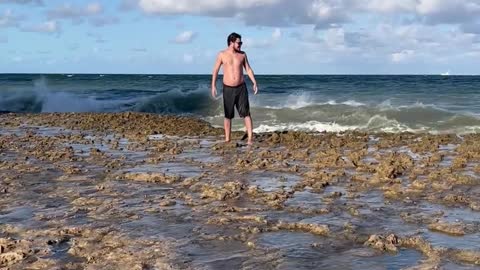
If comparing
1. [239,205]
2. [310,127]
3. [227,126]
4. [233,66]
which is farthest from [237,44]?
[310,127]

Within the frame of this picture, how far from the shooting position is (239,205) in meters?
5.15

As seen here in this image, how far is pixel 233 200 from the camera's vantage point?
538 centimetres

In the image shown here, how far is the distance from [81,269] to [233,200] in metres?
2.10

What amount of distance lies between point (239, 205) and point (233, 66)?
4788mm

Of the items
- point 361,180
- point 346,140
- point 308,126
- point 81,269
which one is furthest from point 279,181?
point 308,126

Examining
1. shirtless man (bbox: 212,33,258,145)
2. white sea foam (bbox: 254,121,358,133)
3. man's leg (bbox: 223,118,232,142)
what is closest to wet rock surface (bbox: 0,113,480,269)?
man's leg (bbox: 223,118,232,142)

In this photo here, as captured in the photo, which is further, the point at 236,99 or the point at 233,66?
the point at 236,99

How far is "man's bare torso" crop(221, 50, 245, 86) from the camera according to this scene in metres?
9.52

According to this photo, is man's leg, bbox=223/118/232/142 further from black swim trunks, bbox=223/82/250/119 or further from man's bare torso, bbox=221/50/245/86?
man's bare torso, bbox=221/50/245/86

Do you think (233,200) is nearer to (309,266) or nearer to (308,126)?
(309,266)

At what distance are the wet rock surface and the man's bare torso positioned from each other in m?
1.12

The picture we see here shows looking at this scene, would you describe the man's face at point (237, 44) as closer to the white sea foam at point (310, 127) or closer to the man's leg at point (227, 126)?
the man's leg at point (227, 126)

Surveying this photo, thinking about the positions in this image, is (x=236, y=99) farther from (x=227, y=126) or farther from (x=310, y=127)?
(x=310, y=127)

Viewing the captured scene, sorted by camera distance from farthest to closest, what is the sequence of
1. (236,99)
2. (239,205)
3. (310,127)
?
(310,127) < (236,99) < (239,205)
